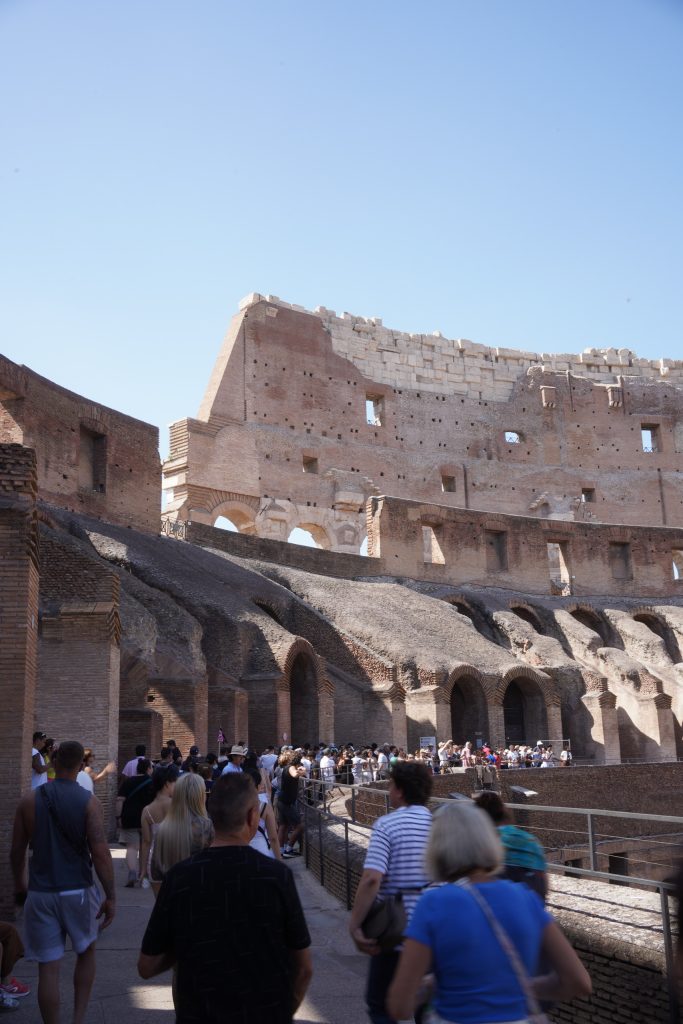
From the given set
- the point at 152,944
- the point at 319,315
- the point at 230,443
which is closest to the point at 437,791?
the point at 152,944

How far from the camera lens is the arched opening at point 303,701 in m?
23.1

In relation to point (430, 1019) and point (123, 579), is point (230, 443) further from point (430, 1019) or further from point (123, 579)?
point (430, 1019)

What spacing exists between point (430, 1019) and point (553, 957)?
1.31 ft

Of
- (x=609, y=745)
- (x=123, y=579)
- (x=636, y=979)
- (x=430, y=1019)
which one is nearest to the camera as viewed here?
(x=430, y=1019)

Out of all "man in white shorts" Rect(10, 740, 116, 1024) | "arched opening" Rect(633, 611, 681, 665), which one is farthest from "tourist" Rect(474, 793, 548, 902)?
"arched opening" Rect(633, 611, 681, 665)

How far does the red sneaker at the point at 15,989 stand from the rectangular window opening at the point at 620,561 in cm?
3428

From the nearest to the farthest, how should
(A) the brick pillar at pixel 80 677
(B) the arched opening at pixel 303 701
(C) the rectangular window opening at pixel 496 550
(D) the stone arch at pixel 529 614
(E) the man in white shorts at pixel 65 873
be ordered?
(E) the man in white shorts at pixel 65 873, (A) the brick pillar at pixel 80 677, (B) the arched opening at pixel 303 701, (D) the stone arch at pixel 529 614, (C) the rectangular window opening at pixel 496 550

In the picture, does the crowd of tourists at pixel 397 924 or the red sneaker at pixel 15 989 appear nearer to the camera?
the crowd of tourists at pixel 397 924

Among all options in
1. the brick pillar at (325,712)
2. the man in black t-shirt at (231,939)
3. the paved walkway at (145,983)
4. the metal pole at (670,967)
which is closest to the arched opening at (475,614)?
the brick pillar at (325,712)

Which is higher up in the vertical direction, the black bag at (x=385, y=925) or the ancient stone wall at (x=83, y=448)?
the ancient stone wall at (x=83, y=448)

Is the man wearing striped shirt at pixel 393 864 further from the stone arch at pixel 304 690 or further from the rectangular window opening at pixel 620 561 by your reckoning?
the rectangular window opening at pixel 620 561

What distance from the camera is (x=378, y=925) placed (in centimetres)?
412

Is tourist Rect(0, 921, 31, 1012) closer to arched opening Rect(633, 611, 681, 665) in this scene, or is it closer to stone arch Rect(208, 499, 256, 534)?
arched opening Rect(633, 611, 681, 665)

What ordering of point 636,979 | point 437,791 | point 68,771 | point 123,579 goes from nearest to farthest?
point 68,771 → point 636,979 → point 437,791 → point 123,579
